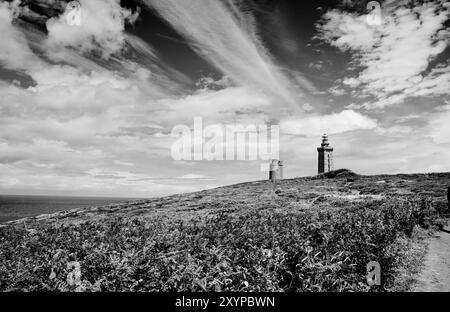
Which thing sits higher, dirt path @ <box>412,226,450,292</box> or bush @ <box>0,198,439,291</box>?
bush @ <box>0,198,439,291</box>

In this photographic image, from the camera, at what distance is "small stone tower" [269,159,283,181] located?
49.1 metres

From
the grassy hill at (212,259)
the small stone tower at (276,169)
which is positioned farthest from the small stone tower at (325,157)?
the grassy hill at (212,259)

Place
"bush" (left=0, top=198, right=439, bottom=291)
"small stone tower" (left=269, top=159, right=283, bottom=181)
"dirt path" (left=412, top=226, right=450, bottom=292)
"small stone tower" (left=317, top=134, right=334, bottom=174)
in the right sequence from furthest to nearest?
1. "small stone tower" (left=317, top=134, right=334, bottom=174)
2. "small stone tower" (left=269, top=159, right=283, bottom=181)
3. "dirt path" (left=412, top=226, right=450, bottom=292)
4. "bush" (left=0, top=198, right=439, bottom=291)

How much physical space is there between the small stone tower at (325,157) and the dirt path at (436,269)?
1691 inches

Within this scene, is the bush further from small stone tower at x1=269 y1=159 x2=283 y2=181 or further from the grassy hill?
small stone tower at x1=269 y1=159 x2=283 y2=181

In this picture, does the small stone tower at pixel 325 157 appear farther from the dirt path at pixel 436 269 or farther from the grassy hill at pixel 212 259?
the grassy hill at pixel 212 259

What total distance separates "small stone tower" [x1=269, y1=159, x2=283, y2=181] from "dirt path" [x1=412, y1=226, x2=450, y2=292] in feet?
122

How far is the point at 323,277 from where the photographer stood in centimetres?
619

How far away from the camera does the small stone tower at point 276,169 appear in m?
49.1

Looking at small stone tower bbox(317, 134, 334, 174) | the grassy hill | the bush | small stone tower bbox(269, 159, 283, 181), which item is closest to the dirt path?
the grassy hill

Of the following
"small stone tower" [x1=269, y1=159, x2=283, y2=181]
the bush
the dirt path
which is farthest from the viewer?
"small stone tower" [x1=269, y1=159, x2=283, y2=181]

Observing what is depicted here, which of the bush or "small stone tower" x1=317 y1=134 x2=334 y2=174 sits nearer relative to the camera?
the bush

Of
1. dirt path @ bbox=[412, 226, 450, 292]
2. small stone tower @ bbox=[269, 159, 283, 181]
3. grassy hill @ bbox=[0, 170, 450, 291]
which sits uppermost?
small stone tower @ bbox=[269, 159, 283, 181]
